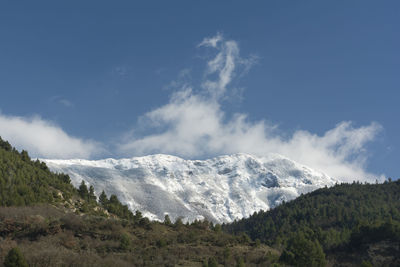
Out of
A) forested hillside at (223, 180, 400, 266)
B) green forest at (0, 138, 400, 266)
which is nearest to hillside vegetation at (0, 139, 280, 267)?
green forest at (0, 138, 400, 266)

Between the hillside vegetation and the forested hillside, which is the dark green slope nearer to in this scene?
the hillside vegetation

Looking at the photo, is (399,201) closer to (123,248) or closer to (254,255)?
(254,255)

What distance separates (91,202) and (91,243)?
4665 centimetres

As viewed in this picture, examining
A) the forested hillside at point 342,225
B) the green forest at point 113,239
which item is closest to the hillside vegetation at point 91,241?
the green forest at point 113,239

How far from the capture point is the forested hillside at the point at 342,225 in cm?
9488

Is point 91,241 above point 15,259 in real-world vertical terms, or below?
above

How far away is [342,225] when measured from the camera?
512 ft

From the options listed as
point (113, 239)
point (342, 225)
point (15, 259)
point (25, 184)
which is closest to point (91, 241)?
point (113, 239)

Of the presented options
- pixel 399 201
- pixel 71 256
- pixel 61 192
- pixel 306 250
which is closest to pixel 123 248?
pixel 71 256

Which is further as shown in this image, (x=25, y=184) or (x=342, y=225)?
(x=342, y=225)

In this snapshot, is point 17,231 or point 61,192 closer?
point 17,231

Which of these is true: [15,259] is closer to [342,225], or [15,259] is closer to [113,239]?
[113,239]

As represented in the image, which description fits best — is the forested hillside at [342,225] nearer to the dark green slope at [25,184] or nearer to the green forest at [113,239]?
the green forest at [113,239]

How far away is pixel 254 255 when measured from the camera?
54625mm
